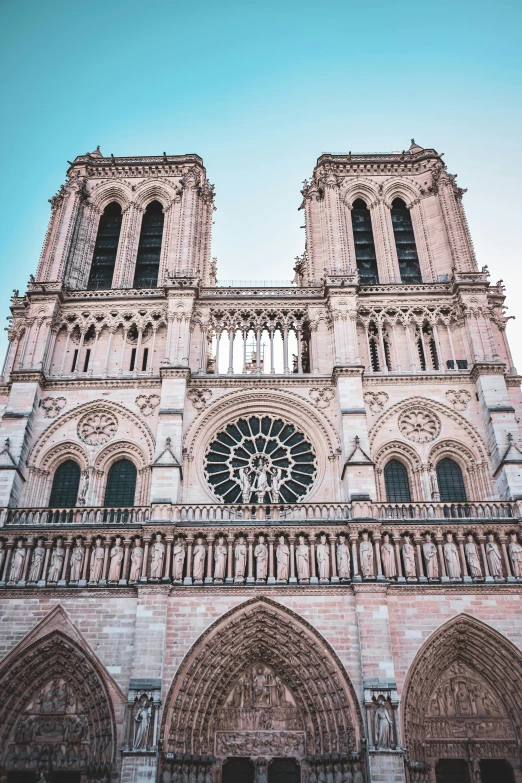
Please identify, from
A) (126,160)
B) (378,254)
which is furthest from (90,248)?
(378,254)

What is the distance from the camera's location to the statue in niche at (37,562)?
16.7m

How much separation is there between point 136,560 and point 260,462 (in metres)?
4.67

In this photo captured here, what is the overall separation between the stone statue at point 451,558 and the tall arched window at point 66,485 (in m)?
9.98

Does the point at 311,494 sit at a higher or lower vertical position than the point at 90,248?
lower

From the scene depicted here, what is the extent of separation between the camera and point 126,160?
27.2 m

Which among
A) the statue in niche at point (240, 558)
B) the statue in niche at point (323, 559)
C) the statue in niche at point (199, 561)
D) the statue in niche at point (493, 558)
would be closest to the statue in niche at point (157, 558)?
the statue in niche at point (199, 561)

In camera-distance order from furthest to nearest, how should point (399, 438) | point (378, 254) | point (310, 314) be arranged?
1. point (378, 254)
2. point (310, 314)
3. point (399, 438)

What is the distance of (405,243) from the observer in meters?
25.2

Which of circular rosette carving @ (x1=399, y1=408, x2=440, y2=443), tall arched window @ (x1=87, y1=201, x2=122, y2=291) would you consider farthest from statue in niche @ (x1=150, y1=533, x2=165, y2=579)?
tall arched window @ (x1=87, y1=201, x2=122, y2=291)

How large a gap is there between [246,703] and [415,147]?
2191 cm

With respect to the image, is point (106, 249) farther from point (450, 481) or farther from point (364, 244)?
point (450, 481)

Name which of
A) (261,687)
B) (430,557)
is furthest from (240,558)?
(430,557)

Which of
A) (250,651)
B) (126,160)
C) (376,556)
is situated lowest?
(250,651)

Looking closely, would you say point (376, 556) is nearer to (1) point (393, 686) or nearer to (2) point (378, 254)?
(1) point (393, 686)
